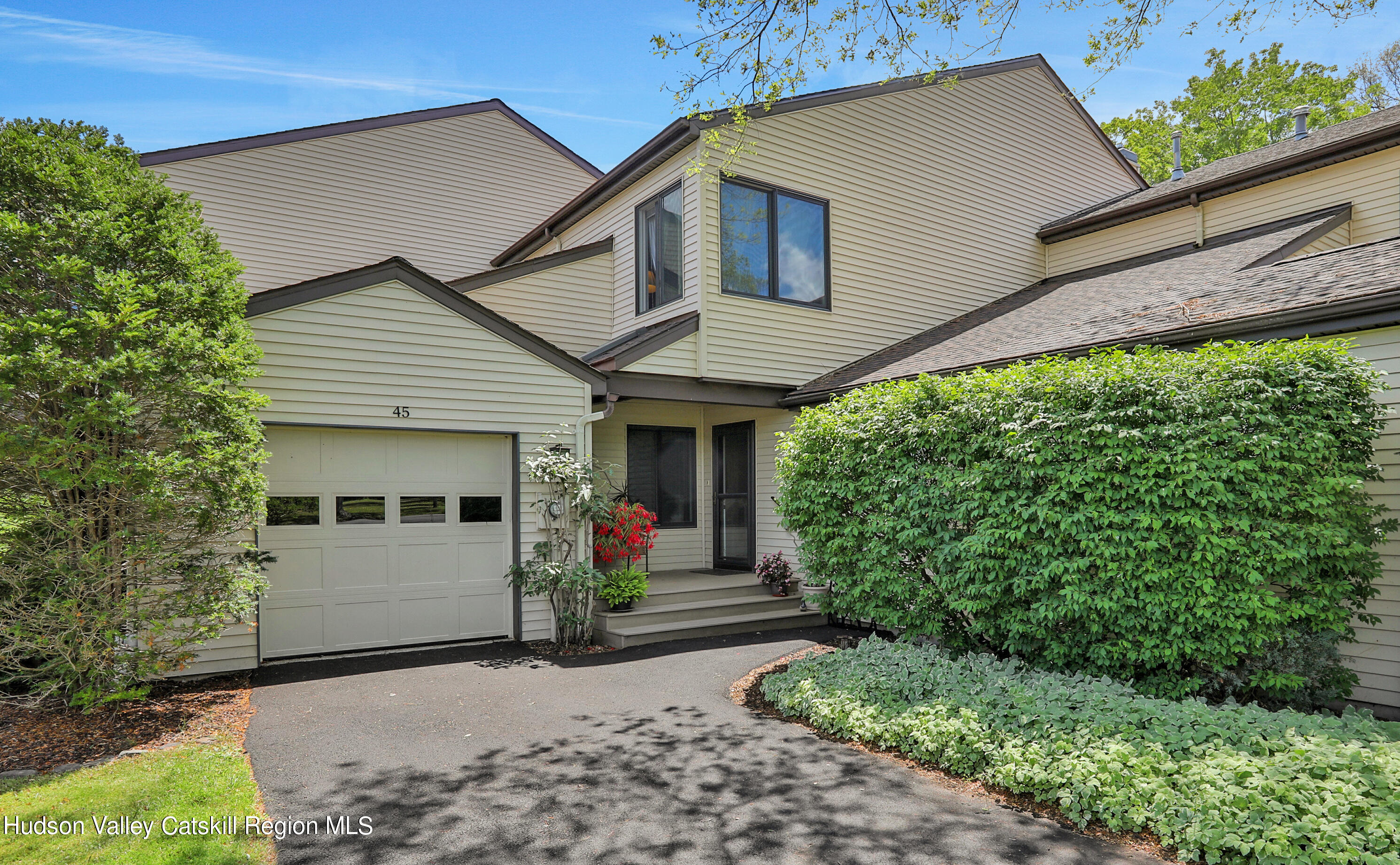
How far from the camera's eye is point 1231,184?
10867 mm

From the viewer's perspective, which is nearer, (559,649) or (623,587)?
(559,649)

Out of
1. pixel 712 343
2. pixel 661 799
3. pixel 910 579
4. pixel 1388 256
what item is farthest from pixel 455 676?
pixel 1388 256

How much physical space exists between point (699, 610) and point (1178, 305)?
6.20 meters

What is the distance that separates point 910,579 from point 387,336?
5.76 meters

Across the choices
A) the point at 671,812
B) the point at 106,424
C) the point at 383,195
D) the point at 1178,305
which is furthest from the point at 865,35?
the point at 383,195

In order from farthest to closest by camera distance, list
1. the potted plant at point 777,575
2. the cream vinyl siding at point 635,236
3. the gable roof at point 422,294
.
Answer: the potted plant at point 777,575
the cream vinyl siding at point 635,236
the gable roof at point 422,294

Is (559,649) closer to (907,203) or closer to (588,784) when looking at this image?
(588,784)

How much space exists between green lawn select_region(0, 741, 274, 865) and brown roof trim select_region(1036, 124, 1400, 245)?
1320 cm

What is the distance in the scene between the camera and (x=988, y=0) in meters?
5.85

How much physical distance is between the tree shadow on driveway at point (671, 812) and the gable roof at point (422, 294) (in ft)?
15.1

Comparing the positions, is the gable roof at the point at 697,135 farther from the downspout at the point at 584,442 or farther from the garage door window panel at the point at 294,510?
the garage door window panel at the point at 294,510

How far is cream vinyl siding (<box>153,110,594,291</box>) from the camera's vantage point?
12219mm

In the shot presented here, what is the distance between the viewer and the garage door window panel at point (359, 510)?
7828 mm

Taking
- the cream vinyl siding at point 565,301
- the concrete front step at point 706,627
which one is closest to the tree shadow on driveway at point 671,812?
the concrete front step at point 706,627
